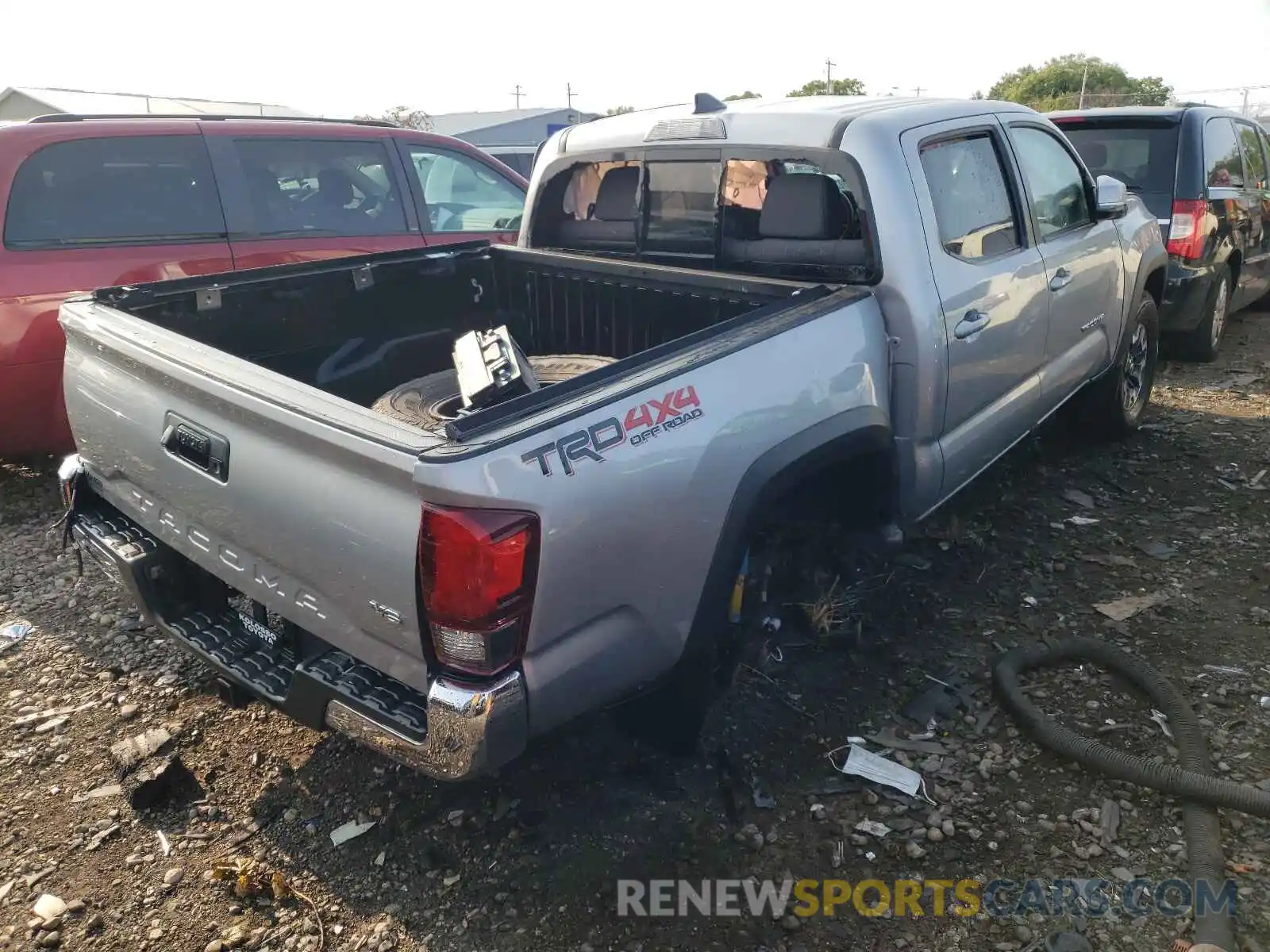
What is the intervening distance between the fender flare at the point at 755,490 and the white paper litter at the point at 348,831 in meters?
1.10

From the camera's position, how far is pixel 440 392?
10.6ft

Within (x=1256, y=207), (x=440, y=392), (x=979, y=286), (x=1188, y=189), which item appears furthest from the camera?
(x=1256, y=207)

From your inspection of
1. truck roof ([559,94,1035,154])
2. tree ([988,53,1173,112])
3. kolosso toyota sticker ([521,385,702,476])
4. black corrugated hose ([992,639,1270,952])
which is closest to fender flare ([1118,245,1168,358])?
truck roof ([559,94,1035,154])

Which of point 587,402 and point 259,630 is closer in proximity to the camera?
point 587,402

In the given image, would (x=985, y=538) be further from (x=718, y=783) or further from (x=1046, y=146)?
(x=718, y=783)

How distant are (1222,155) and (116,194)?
7212 millimetres

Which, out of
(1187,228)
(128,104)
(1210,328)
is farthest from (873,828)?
(128,104)

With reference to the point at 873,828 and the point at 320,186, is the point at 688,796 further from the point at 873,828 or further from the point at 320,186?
the point at 320,186

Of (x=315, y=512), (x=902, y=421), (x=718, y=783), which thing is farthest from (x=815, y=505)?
(x=315, y=512)

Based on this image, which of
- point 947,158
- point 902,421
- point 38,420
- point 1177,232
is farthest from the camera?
point 1177,232

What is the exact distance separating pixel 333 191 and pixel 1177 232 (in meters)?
5.58

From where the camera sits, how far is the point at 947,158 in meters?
3.43

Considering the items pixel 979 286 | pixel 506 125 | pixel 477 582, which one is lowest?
pixel 477 582

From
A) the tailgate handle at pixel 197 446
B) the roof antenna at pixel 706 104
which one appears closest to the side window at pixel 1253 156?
the roof antenna at pixel 706 104
